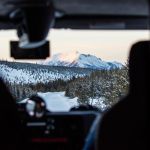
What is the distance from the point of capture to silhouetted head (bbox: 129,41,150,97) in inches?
168

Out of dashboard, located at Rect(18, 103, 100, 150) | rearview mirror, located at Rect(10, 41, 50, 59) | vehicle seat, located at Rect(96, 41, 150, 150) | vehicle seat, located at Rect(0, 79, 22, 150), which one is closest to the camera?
vehicle seat, located at Rect(96, 41, 150, 150)

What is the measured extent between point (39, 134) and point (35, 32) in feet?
2.83

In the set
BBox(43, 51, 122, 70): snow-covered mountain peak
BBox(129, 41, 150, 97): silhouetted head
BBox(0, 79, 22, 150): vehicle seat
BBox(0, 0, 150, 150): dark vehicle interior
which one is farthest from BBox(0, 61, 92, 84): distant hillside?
BBox(129, 41, 150, 97): silhouetted head

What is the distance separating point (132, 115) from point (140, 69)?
11.0 inches

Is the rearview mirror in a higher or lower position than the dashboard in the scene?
higher

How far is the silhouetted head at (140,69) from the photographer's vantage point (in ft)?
14.0

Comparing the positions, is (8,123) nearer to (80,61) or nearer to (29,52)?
(29,52)

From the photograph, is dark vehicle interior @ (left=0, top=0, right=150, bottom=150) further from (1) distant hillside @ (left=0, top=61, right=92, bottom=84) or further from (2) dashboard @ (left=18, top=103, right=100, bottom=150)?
(1) distant hillside @ (left=0, top=61, right=92, bottom=84)

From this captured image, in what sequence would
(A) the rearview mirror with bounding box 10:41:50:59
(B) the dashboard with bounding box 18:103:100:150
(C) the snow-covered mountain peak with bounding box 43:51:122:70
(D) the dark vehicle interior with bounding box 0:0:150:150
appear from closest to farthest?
(D) the dark vehicle interior with bounding box 0:0:150:150 < (B) the dashboard with bounding box 18:103:100:150 < (A) the rearview mirror with bounding box 10:41:50:59 < (C) the snow-covered mountain peak with bounding box 43:51:122:70

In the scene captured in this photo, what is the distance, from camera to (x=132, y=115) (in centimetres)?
430

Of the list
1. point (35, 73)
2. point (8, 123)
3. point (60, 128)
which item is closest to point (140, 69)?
point (8, 123)

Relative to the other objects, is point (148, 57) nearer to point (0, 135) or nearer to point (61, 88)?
point (0, 135)

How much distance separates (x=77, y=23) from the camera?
21.6 feet

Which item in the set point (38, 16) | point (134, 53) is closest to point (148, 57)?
point (134, 53)
